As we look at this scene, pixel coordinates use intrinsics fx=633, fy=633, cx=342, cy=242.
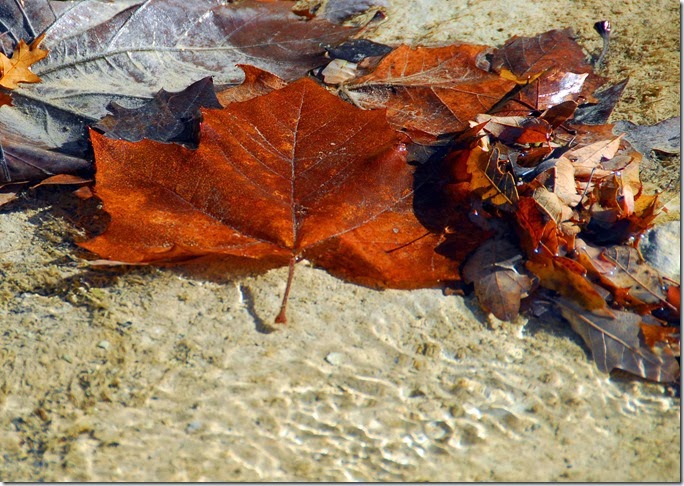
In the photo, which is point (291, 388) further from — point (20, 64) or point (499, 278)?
point (20, 64)

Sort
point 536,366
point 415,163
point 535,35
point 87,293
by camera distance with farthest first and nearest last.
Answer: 1. point 535,35
2. point 415,163
3. point 87,293
4. point 536,366

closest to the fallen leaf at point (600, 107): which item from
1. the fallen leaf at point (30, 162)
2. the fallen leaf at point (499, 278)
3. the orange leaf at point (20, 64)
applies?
the fallen leaf at point (499, 278)

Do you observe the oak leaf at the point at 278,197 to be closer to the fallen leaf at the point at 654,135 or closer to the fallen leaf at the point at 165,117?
the fallen leaf at the point at 165,117

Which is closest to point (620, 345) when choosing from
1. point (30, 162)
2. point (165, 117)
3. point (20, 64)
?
point (165, 117)

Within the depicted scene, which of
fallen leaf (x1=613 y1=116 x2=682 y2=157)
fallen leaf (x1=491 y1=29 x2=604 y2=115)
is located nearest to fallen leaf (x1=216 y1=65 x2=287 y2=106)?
fallen leaf (x1=491 y1=29 x2=604 y2=115)

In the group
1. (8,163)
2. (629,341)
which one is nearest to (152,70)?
(8,163)

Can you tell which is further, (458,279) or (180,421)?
(458,279)

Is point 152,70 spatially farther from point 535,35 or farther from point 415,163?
point 535,35
